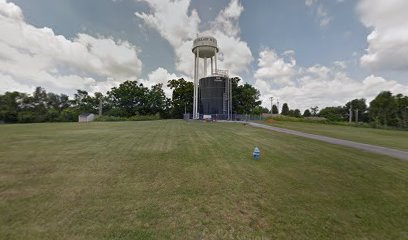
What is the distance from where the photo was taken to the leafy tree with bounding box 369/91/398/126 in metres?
47.5

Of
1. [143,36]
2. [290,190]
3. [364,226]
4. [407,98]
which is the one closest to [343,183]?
[290,190]

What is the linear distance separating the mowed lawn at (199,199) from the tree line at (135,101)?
47.5 metres

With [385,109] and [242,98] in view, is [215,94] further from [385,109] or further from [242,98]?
[385,109]

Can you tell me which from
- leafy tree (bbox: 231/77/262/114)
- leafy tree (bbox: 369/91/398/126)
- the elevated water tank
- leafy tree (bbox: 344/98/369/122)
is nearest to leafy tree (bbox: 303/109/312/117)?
leafy tree (bbox: 344/98/369/122)

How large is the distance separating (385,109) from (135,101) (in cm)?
7123

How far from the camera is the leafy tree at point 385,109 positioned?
47.5 metres

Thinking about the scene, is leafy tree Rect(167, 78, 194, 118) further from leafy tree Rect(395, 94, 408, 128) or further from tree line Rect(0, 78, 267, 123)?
leafy tree Rect(395, 94, 408, 128)

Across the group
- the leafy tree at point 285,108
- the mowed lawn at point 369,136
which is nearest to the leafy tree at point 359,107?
Result: the leafy tree at point 285,108

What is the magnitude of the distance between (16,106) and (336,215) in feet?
221

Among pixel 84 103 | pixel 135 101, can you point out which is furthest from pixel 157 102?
pixel 84 103

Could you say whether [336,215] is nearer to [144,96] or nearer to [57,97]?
[144,96]

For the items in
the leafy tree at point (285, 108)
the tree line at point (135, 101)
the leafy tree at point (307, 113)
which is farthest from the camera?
the leafy tree at point (307, 113)

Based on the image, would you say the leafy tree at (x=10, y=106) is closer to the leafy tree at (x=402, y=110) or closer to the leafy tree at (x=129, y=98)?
the leafy tree at (x=129, y=98)

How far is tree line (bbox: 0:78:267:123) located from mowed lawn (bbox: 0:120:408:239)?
47.5 m
